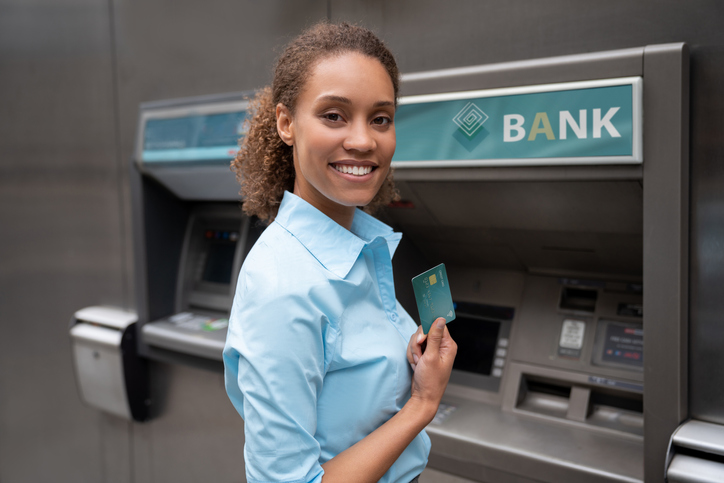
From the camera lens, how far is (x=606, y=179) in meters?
1.43

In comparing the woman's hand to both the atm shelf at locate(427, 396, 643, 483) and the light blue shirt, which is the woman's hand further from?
the atm shelf at locate(427, 396, 643, 483)

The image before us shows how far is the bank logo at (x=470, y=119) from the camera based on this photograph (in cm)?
157

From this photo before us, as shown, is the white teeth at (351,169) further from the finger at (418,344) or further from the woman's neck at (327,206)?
the finger at (418,344)

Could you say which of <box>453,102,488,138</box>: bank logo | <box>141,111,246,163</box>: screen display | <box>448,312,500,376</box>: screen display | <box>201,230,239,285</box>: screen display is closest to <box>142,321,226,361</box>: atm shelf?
<box>201,230,239,285</box>: screen display

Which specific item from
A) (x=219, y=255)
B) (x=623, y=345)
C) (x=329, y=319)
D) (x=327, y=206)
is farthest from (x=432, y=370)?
(x=219, y=255)

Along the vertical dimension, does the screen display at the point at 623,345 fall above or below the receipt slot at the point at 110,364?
above

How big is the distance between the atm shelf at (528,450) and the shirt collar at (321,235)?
38.5 inches

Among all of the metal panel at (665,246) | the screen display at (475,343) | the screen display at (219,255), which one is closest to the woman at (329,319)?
the metal panel at (665,246)

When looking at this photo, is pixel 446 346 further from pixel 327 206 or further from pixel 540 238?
pixel 540 238

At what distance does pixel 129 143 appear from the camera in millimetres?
2842

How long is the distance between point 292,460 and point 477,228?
4.18 ft

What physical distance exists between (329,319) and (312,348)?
6 centimetres

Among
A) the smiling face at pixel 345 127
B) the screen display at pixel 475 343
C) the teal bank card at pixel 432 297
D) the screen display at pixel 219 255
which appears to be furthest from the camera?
the screen display at pixel 219 255

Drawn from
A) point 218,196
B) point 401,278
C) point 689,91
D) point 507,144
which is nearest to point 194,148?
point 218,196
